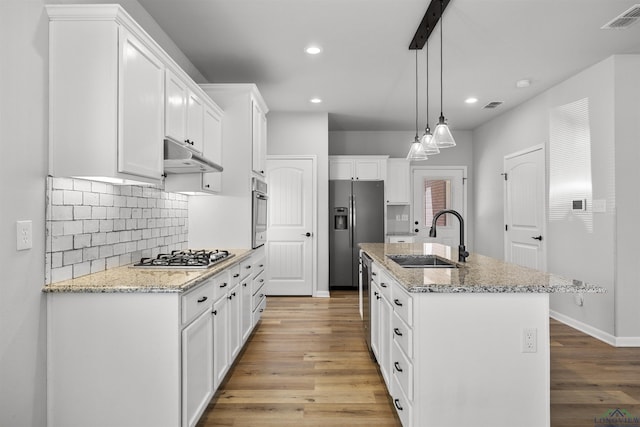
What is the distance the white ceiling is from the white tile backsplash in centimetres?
142

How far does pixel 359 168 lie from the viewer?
580 centimetres

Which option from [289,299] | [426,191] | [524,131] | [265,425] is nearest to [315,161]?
[289,299]

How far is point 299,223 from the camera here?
17.1 feet

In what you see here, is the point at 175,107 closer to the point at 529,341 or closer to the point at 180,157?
the point at 180,157

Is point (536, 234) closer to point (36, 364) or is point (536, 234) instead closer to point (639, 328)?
point (639, 328)

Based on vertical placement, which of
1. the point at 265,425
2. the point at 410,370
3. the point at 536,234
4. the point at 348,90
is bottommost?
the point at 265,425

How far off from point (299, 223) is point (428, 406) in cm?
374

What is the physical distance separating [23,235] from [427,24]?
2.89 meters

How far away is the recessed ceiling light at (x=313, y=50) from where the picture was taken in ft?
10.7

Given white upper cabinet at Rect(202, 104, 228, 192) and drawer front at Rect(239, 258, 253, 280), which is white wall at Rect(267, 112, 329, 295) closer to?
white upper cabinet at Rect(202, 104, 228, 192)

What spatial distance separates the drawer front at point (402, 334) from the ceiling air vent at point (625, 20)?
9.21 ft

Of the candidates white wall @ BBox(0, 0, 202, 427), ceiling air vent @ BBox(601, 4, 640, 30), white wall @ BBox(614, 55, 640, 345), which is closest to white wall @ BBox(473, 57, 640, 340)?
white wall @ BBox(614, 55, 640, 345)

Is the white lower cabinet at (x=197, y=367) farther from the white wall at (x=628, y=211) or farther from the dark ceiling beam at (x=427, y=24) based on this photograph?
the white wall at (x=628, y=211)

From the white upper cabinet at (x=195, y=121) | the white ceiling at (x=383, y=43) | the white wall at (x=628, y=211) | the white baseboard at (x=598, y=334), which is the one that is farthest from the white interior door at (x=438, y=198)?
the white upper cabinet at (x=195, y=121)
